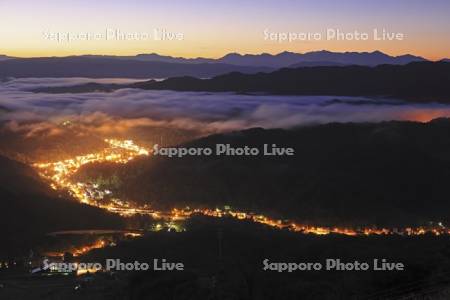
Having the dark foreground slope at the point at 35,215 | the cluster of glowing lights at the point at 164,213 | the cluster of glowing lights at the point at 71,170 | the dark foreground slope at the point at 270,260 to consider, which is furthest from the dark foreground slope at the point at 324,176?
the dark foreground slope at the point at 270,260

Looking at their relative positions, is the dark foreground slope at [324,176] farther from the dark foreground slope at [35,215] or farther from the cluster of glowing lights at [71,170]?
the dark foreground slope at [35,215]

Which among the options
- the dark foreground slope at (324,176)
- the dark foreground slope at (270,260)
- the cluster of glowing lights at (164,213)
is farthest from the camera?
the dark foreground slope at (324,176)

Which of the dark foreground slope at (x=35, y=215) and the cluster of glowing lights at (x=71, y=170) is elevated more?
the cluster of glowing lights at (x=71, y=170)

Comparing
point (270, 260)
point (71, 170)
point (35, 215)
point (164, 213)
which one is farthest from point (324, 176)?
point (71, 170)

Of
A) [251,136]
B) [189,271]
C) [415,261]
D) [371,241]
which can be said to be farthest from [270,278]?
[251,136]

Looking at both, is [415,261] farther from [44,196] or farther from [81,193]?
[81,193]

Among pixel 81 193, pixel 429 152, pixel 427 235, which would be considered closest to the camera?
pixel 427 235

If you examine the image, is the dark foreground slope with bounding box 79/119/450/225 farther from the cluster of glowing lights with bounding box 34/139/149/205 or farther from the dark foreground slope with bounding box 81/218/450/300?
the dark foreground slope with bounding box 81/218/450/300
